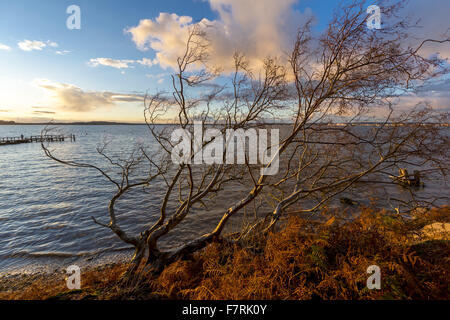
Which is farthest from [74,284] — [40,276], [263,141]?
[263,141]

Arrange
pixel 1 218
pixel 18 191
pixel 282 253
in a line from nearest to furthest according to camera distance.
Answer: pixel 282 253
pixel 1 218
pixel 18 191

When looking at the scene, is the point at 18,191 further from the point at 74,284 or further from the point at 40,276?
the point at 74,284

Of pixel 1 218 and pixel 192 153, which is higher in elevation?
pixel 192 153

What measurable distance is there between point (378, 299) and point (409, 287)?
0.84 m

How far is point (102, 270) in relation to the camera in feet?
27.7

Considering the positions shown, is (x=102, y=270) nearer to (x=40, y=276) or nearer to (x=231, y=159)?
(x=40, y=276)

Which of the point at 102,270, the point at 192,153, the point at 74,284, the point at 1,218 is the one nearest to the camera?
the point at 192,153

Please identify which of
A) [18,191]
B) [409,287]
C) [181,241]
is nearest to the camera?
[409,287]

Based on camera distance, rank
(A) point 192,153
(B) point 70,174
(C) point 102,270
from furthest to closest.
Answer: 1. (B) point 70,174
2. (C) point 102,270
3. (A) point 192,153
